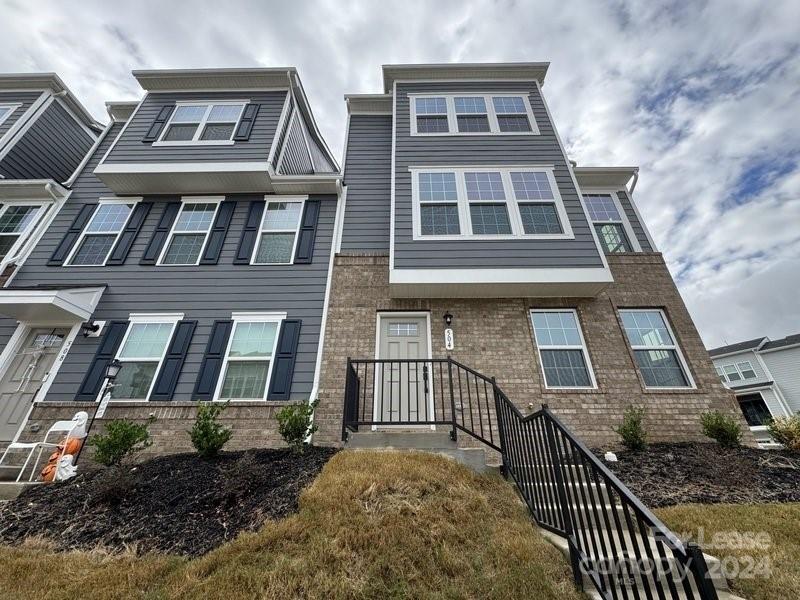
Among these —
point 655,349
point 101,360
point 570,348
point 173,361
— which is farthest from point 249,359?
point 655,349

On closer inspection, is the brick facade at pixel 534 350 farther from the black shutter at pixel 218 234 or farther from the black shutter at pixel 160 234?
the black shutter at pixel 160 234

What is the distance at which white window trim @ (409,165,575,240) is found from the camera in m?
6.73

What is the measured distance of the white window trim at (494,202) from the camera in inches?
265

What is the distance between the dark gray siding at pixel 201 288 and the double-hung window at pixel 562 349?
4431 mm

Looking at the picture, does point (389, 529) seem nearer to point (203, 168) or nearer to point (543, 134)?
point (203, 168)

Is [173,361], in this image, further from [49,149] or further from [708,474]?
[708,474]

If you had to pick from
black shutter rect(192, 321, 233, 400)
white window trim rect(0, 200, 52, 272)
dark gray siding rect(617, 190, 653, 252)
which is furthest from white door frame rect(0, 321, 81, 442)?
dark gray siding rect(617, 190, 653, 252)

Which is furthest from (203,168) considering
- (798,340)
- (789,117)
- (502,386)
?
(798,340)

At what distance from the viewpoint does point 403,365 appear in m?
6.16

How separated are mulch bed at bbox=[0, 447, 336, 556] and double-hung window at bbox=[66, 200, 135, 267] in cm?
501

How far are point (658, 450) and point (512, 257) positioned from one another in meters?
3.95

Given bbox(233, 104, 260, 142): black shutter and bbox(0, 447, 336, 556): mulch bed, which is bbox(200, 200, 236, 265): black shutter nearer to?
bbox(233, 104, 260, 142): black shutter

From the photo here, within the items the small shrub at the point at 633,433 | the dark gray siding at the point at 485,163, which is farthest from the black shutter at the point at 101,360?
the small shrub at the point at 633,433

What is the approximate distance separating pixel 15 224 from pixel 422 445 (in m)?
10.5
